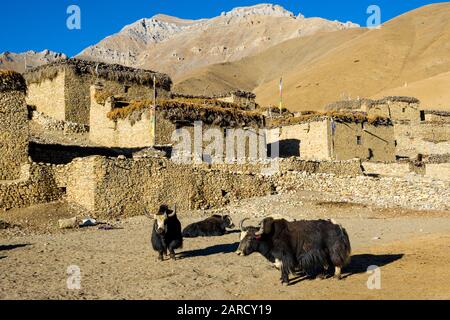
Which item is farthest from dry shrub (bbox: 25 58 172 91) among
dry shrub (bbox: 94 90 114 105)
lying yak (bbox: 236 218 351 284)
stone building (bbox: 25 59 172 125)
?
lying yak (bbox: 236 218 351 284)

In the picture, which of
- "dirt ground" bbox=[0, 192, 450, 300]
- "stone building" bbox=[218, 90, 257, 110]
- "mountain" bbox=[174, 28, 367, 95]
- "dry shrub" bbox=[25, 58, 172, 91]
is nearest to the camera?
"dirt ground" bbox=[0, 192, 450, 300]

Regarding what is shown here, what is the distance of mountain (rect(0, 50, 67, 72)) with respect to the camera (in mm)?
104500

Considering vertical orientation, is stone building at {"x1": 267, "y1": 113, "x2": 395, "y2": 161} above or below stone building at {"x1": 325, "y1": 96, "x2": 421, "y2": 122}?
below

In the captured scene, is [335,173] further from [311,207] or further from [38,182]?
[38,182]

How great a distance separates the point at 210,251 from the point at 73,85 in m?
19.0

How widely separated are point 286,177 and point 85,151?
8452 millimetres

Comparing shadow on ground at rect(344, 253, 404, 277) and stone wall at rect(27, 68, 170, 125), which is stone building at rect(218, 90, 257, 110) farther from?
shadow on ground at rect(344, 253, 404, 277)

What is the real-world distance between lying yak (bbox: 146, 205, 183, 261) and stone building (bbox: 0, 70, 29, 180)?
827 cm

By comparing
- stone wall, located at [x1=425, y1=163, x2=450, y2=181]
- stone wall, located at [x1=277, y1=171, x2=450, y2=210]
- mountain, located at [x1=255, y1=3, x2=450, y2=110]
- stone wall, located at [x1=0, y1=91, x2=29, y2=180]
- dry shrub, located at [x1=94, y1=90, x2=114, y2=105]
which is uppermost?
mountain, located at [x1=255, y1=3, x2=450, y2=110]

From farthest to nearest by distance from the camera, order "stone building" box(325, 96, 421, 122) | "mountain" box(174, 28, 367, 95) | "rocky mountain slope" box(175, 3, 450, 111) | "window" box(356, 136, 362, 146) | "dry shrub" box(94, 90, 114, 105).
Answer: "mountain" box(174, 28, 367, 95)
"rocky mountain slope" box(175, 3, 450, 111)
"stone building" box(325, 96, 421, 122)
"window" box(356, 136, 362, 146)
"dry shrub" box(94, 90, 114, 105)

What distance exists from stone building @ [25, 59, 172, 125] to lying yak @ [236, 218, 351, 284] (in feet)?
69.6

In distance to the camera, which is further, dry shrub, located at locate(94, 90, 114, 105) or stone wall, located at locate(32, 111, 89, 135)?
stone wall, located at locate(32, 111, 89, 135)

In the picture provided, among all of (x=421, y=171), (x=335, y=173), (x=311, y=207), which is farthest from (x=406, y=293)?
(x=421, y=171)

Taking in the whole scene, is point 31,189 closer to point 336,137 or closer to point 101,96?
point 101,96
